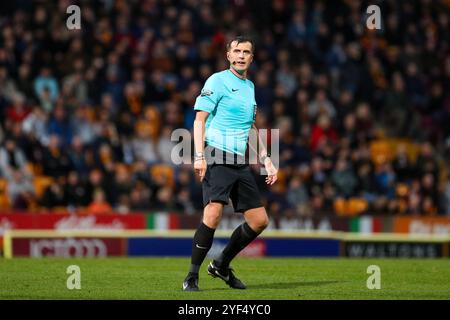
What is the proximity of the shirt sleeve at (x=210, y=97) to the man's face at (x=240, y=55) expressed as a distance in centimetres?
27

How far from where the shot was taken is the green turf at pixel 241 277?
31.1ft

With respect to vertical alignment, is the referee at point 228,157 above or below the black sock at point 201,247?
above

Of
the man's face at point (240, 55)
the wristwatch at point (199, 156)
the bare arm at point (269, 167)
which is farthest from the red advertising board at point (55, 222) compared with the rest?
the wristwatch at point (199, 156)

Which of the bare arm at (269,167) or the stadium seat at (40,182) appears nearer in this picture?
the bare arm at (269,167)

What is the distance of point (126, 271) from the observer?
11570mm

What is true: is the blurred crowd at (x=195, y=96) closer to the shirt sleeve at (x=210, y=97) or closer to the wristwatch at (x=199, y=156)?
the shirt sleeve at (x=210, y=97)

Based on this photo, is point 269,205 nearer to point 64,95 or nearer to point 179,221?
point 179,221

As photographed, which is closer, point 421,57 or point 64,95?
point 64,95

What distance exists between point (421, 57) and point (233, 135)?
14.6 meters

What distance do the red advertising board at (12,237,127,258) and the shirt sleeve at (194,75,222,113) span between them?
7094 mm

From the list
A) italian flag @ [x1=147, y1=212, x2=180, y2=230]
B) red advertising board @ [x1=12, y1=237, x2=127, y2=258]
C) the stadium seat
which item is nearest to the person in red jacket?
italian flag @ [x1=147, y1=212, x2=180, y2=230]

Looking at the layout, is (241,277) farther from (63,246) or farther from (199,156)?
(63,246)

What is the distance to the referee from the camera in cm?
962

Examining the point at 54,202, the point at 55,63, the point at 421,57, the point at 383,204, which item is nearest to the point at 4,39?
the point at 55,63
